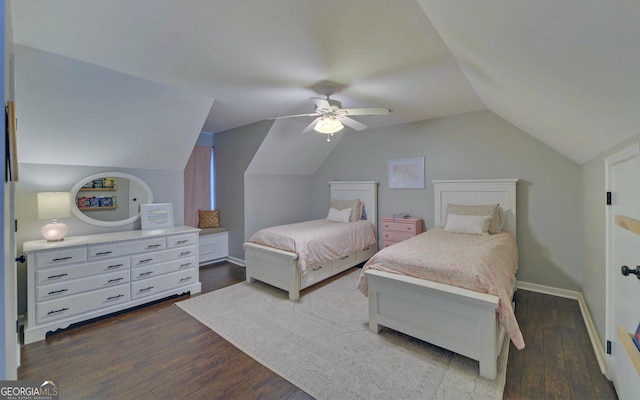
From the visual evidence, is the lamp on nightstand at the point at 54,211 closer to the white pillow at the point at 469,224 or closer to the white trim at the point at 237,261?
the white trim at the point at 237,261

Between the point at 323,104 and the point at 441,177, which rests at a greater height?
the point at 323,104

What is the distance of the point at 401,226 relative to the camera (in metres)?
4.16

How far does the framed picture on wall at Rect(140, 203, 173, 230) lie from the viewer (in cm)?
354

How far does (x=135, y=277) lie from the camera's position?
2.99 m

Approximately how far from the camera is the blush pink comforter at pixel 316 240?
3.28 metres

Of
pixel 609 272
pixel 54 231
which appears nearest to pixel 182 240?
pixel 54 231

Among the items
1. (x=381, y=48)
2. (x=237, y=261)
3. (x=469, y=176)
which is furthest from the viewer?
(x=237, y=261)

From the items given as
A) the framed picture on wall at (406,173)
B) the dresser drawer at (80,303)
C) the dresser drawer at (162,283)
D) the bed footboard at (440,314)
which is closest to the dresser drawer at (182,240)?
the dresser drawer at (162,283)

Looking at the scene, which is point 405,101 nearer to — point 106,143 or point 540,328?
point 540,328

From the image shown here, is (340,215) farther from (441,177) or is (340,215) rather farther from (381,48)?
(381,48)

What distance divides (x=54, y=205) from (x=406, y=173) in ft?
15.5

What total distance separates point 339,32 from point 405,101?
1790 mm

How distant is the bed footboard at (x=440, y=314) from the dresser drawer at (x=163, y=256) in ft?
7.91

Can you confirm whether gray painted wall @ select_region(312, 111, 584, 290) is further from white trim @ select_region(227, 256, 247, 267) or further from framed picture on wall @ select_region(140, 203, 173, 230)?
framed picture on wall @ select_region(140, 203, 173, 230)
